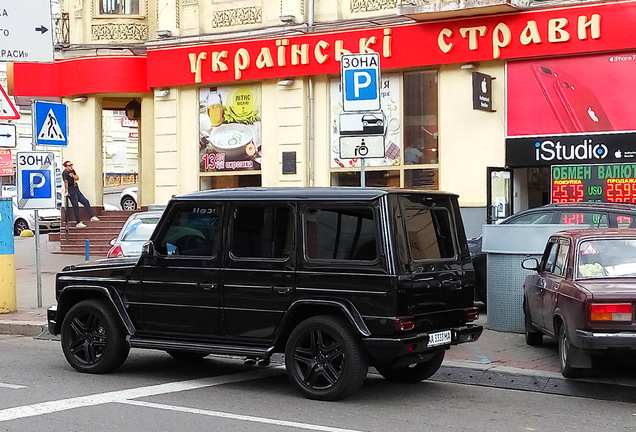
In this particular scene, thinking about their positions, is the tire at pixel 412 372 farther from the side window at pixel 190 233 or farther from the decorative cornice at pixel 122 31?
the decorative cornice at pixel 122 31

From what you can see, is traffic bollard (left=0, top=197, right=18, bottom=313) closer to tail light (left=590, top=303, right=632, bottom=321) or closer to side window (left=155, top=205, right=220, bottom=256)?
side window (left=155, top=205, right=220, bottom=256)

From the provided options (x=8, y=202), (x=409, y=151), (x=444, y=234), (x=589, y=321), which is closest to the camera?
(x=589, y=321)

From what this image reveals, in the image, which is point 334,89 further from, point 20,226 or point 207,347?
point 20,226

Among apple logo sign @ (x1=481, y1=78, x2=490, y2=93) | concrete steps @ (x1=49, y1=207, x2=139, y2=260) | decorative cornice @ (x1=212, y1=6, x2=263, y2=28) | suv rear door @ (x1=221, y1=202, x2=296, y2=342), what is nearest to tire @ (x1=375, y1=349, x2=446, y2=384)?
suv rear door @ (x1=221, y1=202, x2=296, y2=342)

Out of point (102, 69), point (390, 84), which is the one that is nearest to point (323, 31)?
point (390, 84)

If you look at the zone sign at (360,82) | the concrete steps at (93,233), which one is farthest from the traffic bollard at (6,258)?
the concrete steps at (93,233)

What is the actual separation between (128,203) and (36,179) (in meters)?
25.5

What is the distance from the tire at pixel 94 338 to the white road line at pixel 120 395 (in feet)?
2.50

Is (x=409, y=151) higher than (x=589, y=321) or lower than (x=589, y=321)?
higher

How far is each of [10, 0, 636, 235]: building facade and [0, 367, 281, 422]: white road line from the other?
24.4 feet

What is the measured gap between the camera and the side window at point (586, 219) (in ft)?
42.9

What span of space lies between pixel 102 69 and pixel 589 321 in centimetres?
1832

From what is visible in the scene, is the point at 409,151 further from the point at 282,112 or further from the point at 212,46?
the point at 212,46

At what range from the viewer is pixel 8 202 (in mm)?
14406
